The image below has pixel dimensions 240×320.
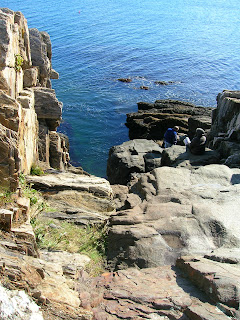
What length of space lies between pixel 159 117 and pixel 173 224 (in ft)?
73.6

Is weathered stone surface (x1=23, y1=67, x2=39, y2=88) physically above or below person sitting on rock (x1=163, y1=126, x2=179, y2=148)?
above

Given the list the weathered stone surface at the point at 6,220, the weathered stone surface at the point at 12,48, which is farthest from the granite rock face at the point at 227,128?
the weathered stone surface at the point at 6,220

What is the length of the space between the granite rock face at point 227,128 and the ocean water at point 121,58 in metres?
8.53

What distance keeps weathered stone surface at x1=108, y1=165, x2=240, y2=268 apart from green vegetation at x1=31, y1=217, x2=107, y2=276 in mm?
355

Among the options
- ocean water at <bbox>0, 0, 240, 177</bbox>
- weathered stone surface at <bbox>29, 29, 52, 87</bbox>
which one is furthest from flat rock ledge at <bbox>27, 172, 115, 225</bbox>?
ocean water at <bbox>0, 0, 240, 177</bbox>

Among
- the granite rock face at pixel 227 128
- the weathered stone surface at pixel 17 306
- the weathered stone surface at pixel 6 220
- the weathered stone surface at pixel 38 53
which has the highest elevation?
the weathered stone surface at pixel 38 53

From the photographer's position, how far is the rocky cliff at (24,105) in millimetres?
10188

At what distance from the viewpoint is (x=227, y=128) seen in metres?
21.3

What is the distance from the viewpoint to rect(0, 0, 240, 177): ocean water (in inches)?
1330

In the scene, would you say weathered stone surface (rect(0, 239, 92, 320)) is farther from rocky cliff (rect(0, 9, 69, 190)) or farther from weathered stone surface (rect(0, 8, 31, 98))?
weathered stone surface (rect(0, 8, 31, 98))

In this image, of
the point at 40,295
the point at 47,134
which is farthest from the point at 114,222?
the point at 47,134

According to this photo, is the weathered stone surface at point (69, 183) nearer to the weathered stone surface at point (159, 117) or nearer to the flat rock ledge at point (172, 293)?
the flat rock ledge at point (172, 293)

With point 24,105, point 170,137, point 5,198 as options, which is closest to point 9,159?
point 5,198

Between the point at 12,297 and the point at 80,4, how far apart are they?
75.3m
